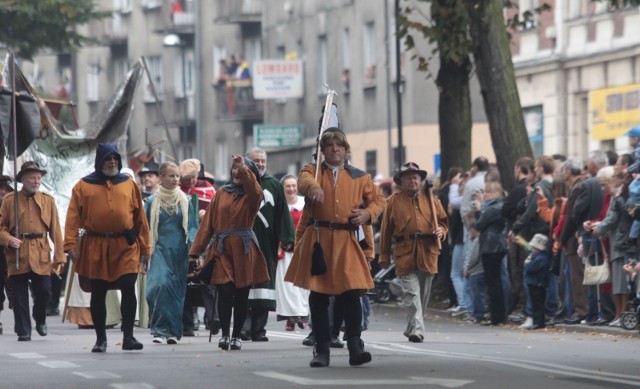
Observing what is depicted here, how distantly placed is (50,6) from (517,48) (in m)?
11.1

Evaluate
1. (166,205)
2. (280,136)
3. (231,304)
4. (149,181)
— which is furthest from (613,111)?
(231,304)

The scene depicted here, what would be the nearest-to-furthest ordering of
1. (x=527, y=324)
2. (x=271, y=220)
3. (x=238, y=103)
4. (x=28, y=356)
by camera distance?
(x=28, y=356)
(x=271, y=220)
(x=527, y=324)
(x=238, y=103)

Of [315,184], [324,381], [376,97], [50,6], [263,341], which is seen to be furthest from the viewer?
[376,97]

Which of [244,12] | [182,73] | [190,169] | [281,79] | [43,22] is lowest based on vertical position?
[190,169]

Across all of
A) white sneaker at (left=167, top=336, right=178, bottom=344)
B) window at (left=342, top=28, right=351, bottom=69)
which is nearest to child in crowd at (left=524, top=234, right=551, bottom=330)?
white sneaker at (left=167, top=336, right=178, bottom=344)

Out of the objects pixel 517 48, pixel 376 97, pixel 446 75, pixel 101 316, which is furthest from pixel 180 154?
pixel 101 316

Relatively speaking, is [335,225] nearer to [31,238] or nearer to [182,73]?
[31,238]

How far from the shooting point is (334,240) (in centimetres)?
1496

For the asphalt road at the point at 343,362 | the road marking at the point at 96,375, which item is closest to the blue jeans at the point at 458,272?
the asphalt road at the point at 343,362

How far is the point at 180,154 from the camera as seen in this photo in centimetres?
7119

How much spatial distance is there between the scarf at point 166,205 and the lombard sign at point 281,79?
34.7 m

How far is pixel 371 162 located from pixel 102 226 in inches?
1475

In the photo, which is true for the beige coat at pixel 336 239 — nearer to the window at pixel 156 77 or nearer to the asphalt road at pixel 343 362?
the asphalt road at pixel 343 362

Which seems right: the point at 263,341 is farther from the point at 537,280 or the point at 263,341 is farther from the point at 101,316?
the point at 537,280
